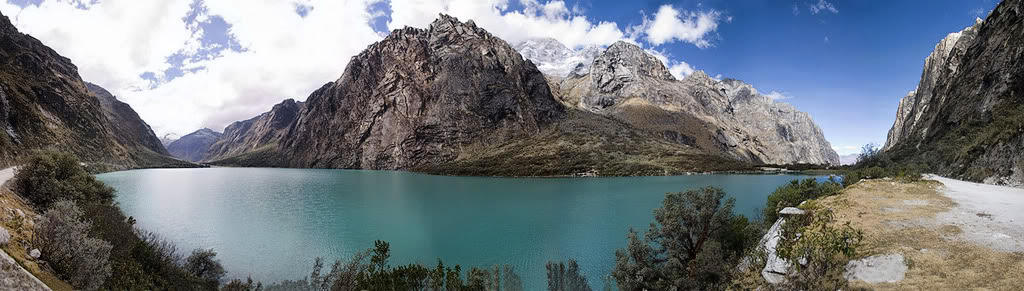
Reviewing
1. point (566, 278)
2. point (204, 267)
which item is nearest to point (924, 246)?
point (566, 278)

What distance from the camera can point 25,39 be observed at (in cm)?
16400

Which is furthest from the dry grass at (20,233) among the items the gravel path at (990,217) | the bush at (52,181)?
the gravel path at (990,217)

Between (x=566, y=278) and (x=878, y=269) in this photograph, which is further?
(x=566, y=278)

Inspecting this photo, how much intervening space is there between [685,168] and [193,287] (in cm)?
17114

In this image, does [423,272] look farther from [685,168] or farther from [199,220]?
[685,168]

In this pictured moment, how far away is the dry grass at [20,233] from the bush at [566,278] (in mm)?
23478

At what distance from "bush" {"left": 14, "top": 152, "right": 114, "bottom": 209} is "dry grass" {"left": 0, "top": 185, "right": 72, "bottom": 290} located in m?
2.01

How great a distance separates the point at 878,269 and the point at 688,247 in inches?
696

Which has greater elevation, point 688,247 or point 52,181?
point 52,181

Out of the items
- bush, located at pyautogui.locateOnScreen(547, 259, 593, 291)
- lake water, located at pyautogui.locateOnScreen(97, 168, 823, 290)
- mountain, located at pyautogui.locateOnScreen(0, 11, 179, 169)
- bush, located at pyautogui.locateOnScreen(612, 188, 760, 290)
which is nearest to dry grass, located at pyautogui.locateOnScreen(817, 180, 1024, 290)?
bush, located at pyautogui.locateOnScreen(612, 188, 760, 290)

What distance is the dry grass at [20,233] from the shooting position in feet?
40.3

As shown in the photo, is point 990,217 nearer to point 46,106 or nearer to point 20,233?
point 20,233

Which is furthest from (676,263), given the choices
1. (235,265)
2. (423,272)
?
(235,265)

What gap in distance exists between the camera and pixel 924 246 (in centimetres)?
1112
